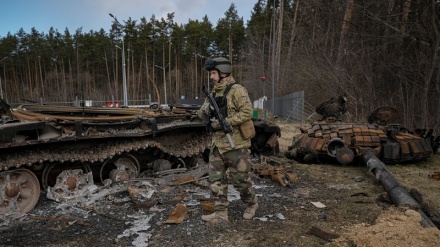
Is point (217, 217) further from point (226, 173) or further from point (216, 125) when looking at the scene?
point (216, 125)

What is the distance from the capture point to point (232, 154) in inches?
184

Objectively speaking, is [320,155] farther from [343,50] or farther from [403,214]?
[343,50]

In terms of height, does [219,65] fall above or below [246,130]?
above

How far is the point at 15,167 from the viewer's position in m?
5.43

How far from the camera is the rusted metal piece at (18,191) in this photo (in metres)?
5.28

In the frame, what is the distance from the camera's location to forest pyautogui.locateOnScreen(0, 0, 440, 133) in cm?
1173

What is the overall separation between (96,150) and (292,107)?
18.5 meters

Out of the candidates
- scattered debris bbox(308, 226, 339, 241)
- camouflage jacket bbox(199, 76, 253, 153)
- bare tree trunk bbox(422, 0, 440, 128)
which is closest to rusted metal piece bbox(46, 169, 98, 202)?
camouflage jacket bbox(199, 76, 253, 153)

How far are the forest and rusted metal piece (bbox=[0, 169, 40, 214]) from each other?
19.6 feet

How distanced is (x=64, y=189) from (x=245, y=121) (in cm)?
307

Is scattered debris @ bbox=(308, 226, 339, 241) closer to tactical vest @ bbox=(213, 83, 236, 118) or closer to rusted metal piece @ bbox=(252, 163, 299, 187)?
tactical vest @ bbox=(213, 83, 236, 118)

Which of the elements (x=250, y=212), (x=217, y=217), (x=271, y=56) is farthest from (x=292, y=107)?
(x=217, y=217)

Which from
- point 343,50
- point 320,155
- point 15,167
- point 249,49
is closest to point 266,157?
point 320,155

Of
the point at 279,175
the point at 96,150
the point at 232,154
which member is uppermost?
the point at 232,154
